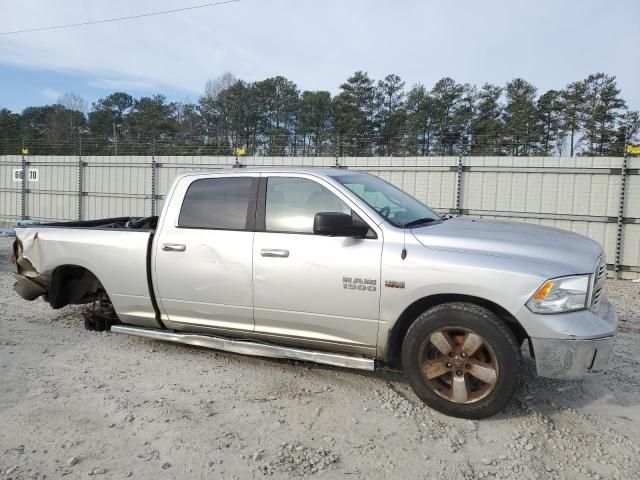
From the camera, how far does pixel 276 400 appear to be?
12.4ft

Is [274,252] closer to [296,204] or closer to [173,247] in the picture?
[296,204]

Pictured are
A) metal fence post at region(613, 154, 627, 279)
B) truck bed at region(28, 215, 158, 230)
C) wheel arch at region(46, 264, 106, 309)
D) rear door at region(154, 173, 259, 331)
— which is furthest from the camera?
metal fence post at region(613, 154, 627, 279)

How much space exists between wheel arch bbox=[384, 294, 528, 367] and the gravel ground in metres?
0.37

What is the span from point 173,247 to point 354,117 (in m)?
39.6

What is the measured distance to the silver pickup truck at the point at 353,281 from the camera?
3.26 m

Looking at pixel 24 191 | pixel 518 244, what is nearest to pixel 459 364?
pixel 518 244

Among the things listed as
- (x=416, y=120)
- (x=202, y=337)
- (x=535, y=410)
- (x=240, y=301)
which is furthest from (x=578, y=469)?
(x=416, y=120)

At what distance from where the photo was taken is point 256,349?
4.13 metres

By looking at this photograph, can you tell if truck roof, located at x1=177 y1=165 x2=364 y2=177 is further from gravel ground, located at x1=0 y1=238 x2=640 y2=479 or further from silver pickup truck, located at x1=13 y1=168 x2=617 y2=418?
gravel ground, located at x1=0 y1=238 x2=640 y2=479

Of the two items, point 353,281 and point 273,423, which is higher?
point 353,281

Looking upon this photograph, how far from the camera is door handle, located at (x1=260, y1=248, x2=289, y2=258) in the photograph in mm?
3952

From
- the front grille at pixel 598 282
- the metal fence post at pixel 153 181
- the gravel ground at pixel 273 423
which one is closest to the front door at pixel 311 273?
the gravel ground at pixel 273 423

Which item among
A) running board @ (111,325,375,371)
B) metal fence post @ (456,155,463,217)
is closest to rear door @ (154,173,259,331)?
running board @ (111,325,375,371)

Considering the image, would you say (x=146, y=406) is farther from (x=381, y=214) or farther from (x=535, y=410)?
(x=535, y=410)
